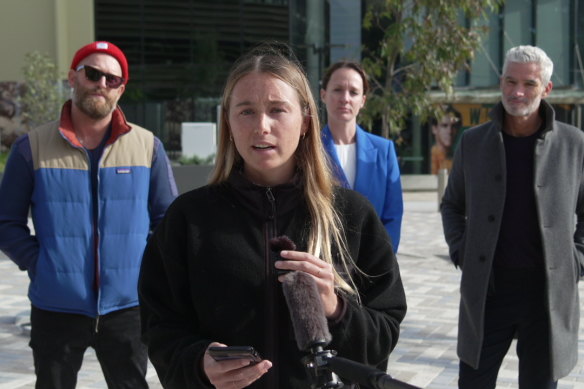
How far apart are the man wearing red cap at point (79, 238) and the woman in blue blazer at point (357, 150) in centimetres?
154

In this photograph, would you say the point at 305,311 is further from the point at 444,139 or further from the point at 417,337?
the point at 444,139

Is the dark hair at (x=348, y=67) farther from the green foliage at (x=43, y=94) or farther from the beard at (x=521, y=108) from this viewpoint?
the green foliage at (x=43, y=94)

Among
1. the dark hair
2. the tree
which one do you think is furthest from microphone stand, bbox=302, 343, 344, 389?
the tree

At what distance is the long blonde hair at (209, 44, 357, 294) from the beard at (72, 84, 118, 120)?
61.3 inches

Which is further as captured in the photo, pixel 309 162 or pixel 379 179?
pixel 379 179

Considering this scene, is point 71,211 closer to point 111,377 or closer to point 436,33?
point 111,377

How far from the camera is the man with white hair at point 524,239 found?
402 centimetres

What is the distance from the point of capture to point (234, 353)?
5.82ft

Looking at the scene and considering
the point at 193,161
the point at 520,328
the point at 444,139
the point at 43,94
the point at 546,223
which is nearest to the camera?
the point at 546,223

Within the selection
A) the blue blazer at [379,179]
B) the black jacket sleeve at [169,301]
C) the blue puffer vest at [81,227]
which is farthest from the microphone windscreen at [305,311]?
the blue blazer at [379,179]

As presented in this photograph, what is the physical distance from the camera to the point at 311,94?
2324 mm

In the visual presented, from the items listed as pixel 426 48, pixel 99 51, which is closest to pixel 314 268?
pixel 99 51

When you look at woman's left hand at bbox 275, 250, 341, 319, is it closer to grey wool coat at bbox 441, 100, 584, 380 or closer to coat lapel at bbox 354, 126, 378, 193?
grey wool coat at bbox 441, 100, 584, 380

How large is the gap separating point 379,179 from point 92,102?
6.23 feet
